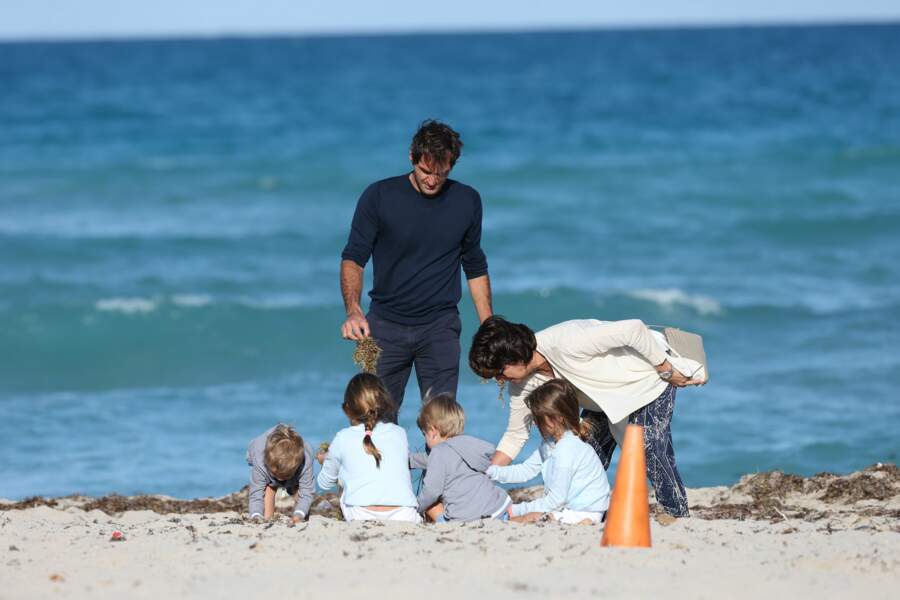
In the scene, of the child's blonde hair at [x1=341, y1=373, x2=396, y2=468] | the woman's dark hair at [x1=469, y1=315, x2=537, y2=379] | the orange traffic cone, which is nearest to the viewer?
the orange traffic cone

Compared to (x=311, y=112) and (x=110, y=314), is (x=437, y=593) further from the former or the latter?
(x=311, y=112)

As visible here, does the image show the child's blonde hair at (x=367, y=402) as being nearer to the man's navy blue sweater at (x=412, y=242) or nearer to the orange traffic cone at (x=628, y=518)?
the man's navy blue sweater at (x=412, y=242)

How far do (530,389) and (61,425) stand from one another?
4.91 meters

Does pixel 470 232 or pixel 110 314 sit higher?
pixel 110 314

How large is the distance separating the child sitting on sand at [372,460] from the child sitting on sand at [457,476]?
0.12 metres

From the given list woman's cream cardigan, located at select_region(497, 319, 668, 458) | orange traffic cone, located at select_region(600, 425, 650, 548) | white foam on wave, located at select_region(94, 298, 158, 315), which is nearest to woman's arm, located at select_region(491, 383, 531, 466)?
woman's cream cardigan, located at select_region(497, 319, 668, 458)

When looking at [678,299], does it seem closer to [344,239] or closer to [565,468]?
[344,239]

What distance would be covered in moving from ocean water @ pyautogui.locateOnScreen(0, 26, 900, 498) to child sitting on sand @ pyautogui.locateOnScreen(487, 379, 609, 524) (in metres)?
2.83

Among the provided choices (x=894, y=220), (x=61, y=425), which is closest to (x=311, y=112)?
(x=894, y=220)

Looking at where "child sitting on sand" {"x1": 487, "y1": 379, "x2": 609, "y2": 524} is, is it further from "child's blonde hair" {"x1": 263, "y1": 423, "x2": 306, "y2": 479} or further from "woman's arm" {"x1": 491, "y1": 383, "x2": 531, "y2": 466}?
"child's blonde hair" {"x1": 263, "y1": 423, "x2": 306, "y2": 479}

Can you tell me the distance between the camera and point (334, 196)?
20500 millimetres

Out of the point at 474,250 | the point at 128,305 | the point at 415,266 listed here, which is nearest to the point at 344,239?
the point at 128,305

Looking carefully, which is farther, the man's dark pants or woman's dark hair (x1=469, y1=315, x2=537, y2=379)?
the man's dark pants

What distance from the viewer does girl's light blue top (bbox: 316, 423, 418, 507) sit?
530 centimetres
